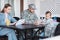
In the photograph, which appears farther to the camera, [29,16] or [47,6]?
[47,6]

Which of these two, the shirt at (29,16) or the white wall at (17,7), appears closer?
the shirt at (29,16)

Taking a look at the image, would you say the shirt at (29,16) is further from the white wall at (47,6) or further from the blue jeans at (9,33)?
the white wall at (47,6)

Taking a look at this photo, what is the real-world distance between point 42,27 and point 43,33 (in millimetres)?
324

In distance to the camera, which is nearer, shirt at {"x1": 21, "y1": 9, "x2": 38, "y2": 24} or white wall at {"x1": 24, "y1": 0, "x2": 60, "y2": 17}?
shirt at {"x1": 21, "y1": 9, "x2": 38, "y2": 24}

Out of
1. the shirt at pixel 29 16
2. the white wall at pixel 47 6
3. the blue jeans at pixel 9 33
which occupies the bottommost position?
the blue jeans at pixel 9 33

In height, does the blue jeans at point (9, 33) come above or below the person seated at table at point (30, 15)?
below

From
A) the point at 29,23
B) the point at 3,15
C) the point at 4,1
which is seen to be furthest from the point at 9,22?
the point at 4,1

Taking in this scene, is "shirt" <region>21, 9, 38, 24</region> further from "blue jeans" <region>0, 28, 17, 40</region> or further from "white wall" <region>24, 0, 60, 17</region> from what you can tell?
"white wall" <region>24, 0, 60, 17</region>

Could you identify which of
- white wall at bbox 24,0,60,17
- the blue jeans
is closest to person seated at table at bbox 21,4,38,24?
the blue jeans

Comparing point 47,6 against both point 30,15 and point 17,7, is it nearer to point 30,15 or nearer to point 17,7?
point 17,7

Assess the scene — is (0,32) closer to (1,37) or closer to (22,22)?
(1,37)

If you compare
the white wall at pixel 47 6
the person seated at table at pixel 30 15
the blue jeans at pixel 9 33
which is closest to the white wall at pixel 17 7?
the white wall at pixel 47 6

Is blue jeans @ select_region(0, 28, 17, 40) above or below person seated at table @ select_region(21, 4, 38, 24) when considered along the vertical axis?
below

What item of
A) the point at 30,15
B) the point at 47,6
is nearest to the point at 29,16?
the point at 30,15
